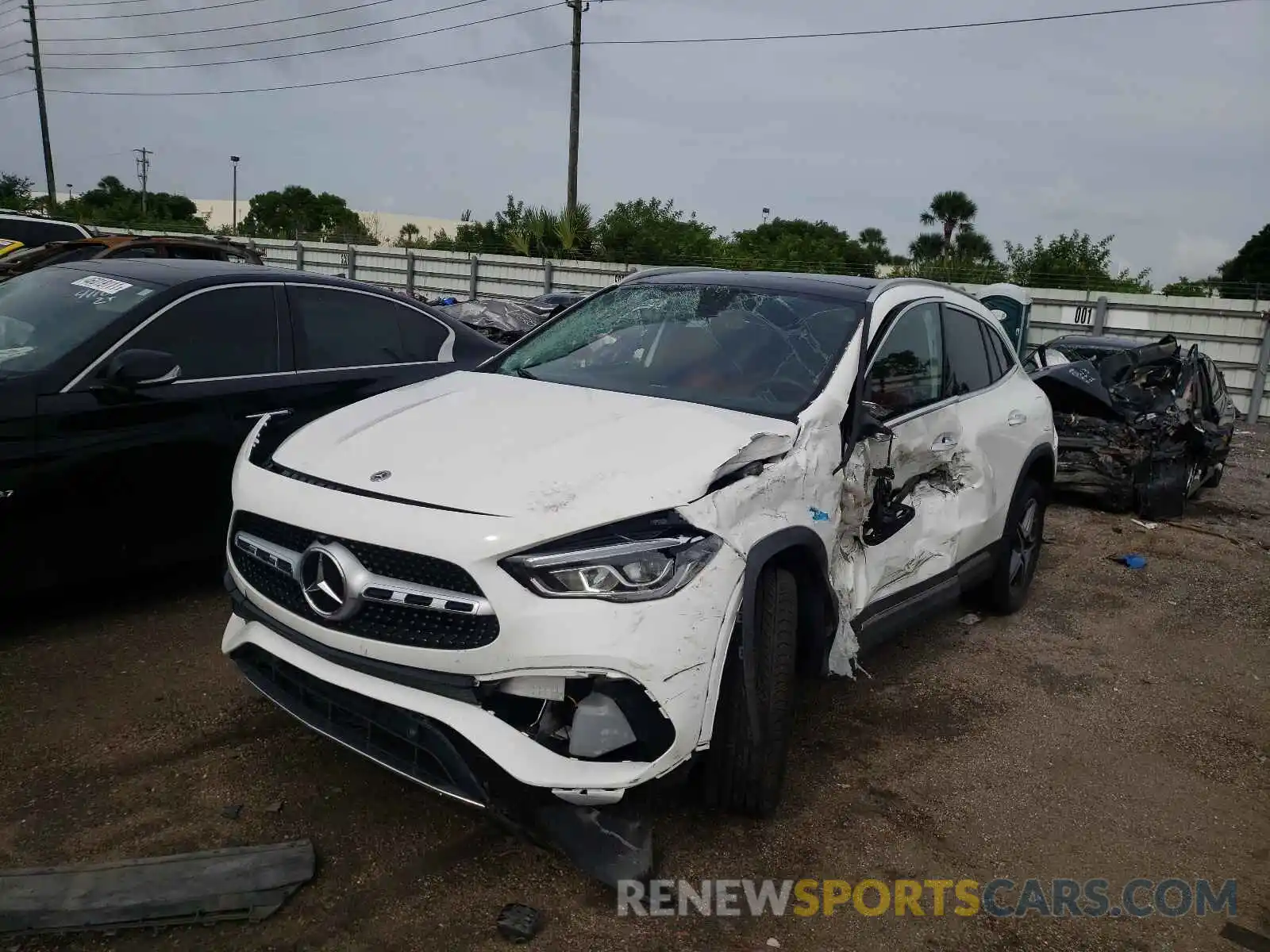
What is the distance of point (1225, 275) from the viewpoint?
45.1 meters

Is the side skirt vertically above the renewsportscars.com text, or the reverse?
the side skirt

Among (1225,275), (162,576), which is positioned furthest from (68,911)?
(1225,275)

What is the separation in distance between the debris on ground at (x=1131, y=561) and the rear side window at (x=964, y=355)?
2.79m

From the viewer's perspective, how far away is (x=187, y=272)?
15.9ft

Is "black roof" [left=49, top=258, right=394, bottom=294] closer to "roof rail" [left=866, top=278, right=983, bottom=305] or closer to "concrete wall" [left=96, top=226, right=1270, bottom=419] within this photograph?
"roof rail" [left=866, top=278, right=983, bottom=305]

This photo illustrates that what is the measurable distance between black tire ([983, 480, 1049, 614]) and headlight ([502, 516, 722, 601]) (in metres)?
2.99

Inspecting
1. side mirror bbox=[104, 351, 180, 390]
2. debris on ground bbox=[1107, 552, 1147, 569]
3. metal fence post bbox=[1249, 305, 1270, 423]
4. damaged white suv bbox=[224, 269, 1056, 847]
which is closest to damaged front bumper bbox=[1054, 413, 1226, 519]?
debris on ground bbox=[1107, 552, 1147, 569]

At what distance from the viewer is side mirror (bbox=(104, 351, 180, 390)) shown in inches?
160

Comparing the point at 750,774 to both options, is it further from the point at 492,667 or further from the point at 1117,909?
the point at 1117,909

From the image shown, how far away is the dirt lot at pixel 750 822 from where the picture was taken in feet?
8.77

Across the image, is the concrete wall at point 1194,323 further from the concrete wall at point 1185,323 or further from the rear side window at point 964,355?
the rear side window at point 964,355

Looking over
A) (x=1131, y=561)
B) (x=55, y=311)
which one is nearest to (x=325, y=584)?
(x=55, y=311)

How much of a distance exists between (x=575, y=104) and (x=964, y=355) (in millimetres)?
23514

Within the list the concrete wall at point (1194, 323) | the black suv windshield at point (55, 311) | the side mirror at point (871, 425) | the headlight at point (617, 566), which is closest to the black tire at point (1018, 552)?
the side mirror at point (871, 425)
